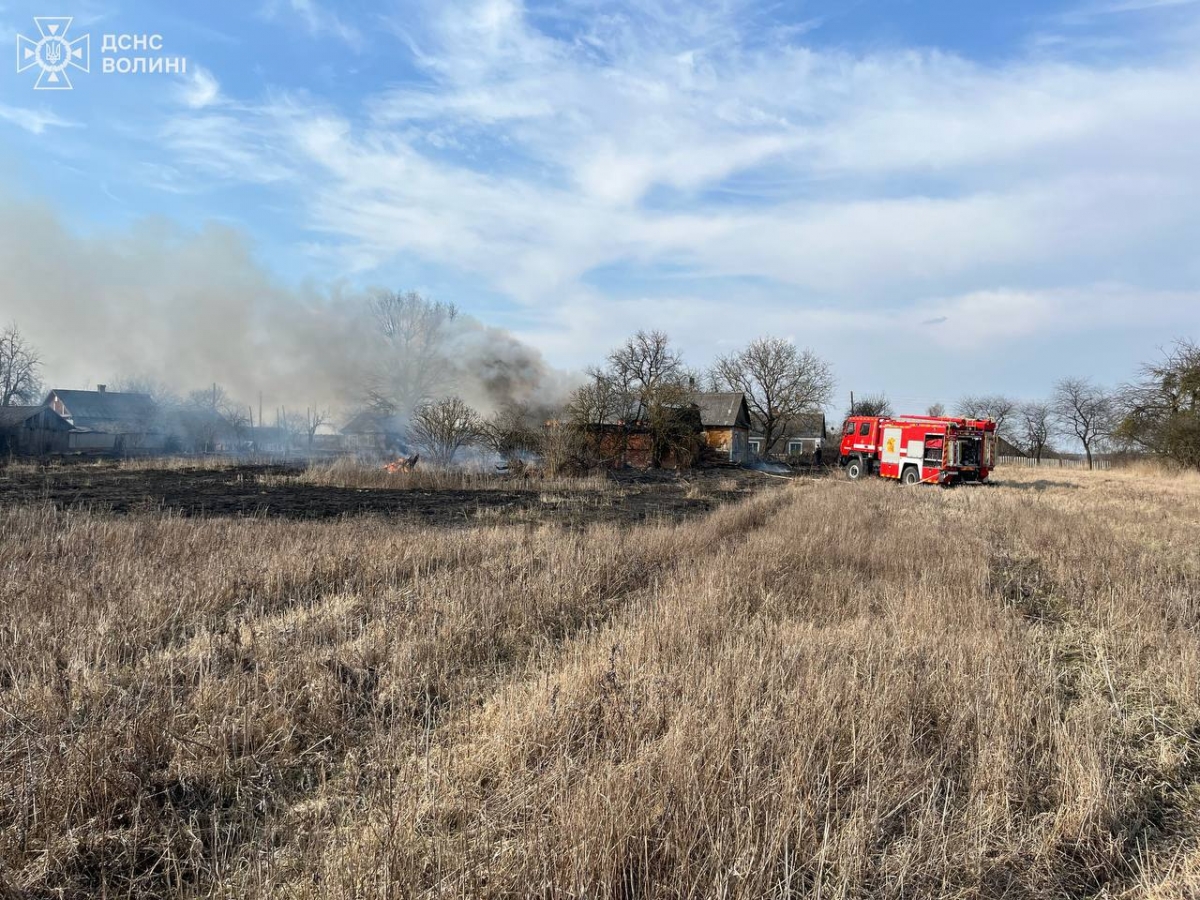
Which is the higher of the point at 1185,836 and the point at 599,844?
the point at 599,844

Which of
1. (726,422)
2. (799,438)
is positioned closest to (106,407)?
(726,422)

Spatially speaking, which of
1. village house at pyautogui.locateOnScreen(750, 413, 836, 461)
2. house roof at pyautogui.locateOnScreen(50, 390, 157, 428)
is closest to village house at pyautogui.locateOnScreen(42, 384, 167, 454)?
house roof at pyautogui.locateOnScreen(50, 390, 157, 428)

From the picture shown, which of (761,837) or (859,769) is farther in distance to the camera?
(859,769)

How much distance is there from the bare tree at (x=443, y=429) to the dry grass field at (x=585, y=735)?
1744cm

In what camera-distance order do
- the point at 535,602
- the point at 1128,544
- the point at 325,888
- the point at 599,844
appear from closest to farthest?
the point at 325,888
the point at 599,844
the point at 535,602
the point at 1128,544

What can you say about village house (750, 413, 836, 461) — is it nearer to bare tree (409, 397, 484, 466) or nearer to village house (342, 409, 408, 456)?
village house (342, 409, 408, 456)

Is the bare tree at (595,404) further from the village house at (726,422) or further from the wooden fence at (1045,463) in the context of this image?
the wooden fence at (1045,463)

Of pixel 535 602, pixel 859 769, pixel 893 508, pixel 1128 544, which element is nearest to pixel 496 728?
pixel 859 769

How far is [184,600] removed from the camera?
5.45 metres

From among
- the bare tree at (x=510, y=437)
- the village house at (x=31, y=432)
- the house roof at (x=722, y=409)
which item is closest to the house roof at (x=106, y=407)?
the village house at (x=31, y=432)

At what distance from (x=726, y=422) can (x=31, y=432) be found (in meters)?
44.4

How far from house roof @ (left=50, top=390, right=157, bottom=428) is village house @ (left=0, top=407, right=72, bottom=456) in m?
3.48

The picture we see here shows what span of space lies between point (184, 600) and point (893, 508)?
14.5 metres

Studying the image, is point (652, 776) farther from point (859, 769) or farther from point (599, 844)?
point (859, 769)
